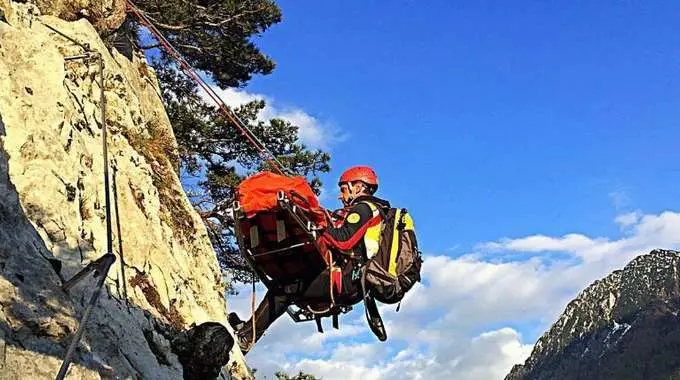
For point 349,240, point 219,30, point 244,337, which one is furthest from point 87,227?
point 219,30

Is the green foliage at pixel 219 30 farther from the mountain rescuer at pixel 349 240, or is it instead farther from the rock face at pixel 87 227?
the mountain rescuer at pixel 349 240

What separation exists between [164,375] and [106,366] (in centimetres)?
160

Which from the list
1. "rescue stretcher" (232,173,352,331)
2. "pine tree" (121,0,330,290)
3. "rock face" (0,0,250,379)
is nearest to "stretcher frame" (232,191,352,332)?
"rescue stretcher" (232,173,352,331)

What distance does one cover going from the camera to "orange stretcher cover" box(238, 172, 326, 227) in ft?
24.5

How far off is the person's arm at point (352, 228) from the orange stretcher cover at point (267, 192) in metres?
0.87

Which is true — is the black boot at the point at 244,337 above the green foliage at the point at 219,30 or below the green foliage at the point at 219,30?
below

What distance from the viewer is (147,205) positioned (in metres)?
10.9

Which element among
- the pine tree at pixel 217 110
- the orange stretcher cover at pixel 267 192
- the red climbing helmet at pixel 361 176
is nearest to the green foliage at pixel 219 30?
the pine tree at pixel 217 110

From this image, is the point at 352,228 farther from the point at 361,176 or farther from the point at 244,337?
the point at 244,337

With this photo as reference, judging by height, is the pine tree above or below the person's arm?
above

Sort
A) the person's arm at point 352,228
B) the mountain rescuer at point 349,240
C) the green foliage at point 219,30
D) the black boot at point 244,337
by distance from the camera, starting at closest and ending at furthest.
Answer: the person's arm at point 352,228, the mountain rescuer at point 349,240, the black boot at point 244,337, the green foliage at point 219,30

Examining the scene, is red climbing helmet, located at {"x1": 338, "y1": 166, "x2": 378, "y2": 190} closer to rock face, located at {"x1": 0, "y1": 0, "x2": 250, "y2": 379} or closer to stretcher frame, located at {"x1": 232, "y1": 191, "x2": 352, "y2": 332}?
stretcher frame, located at {"x1": 232, "y1": 191, "x2": 352, "y2": 332}

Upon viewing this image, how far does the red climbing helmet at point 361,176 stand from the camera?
929 centimetres

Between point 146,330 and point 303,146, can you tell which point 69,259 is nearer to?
point 146,330
